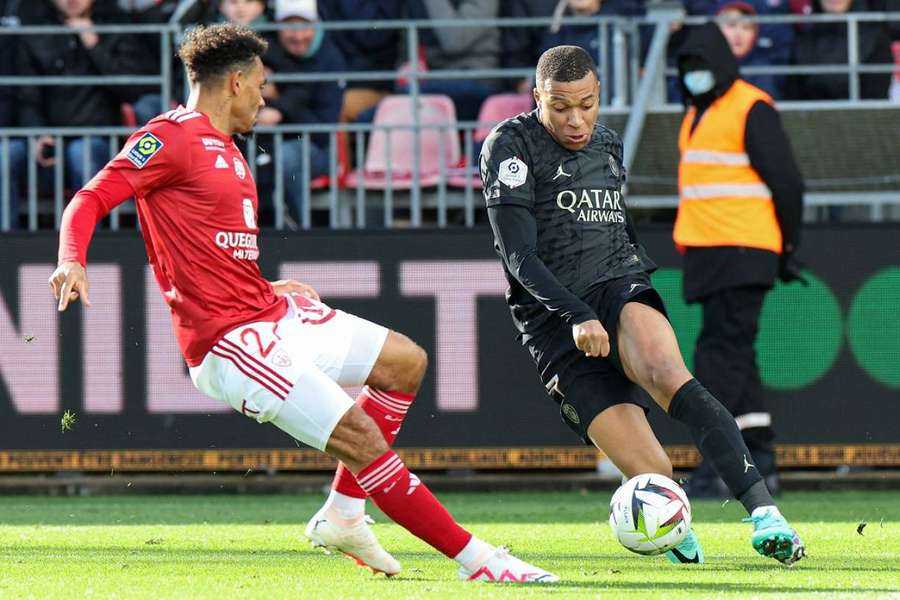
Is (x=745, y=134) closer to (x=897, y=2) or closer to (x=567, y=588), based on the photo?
(x=897, y=2)

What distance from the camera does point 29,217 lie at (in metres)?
12.2

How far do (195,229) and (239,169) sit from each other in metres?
0.35

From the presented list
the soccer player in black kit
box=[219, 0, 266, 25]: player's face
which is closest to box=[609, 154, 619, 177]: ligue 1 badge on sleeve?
the soccer player in black kit

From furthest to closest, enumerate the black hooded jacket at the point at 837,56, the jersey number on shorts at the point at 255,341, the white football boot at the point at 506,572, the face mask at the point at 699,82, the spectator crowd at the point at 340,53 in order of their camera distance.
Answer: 1. the black hooded jacket at the point at 837,56
2. the spectator crowd at the point at 340,53
3. the face mask at the point at 699,82
4. the jersey number on shorts at the point at 255,341
5. the white football boot at the point at 506,572

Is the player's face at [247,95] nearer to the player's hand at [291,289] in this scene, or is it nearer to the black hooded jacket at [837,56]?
the player's hand at [291,289]

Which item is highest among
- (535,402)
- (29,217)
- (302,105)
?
(302,105)

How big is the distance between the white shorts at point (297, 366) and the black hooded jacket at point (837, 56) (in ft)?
22.6

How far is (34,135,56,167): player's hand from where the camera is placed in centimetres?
1209

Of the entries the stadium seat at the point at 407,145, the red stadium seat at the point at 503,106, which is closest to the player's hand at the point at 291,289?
the stadium seat at the point at 407,145

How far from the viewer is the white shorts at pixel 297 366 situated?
6445 millimetres

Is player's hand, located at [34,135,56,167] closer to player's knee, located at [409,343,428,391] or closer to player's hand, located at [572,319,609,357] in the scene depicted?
player's knee, located at [409,343,428,391]

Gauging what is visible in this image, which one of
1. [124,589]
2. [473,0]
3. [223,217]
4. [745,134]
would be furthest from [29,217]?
[124,589]

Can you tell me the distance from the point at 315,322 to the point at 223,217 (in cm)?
54

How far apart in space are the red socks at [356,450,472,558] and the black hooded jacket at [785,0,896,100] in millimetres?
7468
